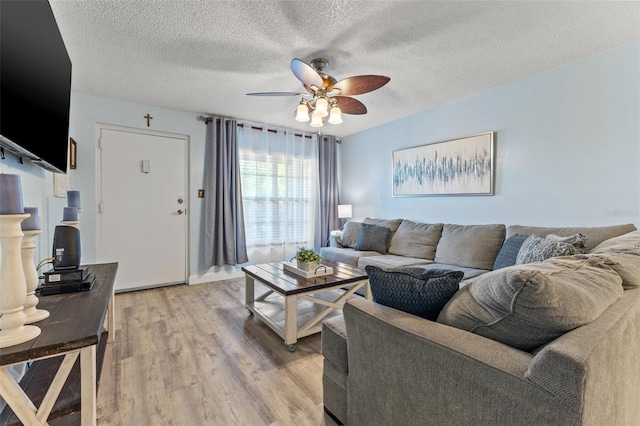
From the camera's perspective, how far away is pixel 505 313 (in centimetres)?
85

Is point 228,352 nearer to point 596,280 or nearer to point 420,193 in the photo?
point 596,280

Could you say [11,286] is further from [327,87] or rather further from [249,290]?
[327,87]

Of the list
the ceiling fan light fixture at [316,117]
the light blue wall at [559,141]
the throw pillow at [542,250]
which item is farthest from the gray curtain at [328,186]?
the throw pillow at [542,250]

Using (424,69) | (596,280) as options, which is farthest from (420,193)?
(596,280)

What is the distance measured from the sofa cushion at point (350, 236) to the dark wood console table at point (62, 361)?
2.86 m

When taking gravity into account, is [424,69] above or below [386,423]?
above

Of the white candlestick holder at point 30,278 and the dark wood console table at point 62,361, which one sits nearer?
the dark wood console table at point 62,361

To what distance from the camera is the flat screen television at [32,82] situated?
1.01m

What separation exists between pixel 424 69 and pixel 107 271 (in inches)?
118

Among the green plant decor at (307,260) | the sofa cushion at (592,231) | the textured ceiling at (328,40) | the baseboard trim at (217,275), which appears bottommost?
the baseboard trim at (217,275)

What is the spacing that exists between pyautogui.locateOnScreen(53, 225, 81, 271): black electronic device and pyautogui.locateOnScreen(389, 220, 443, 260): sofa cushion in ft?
9.93

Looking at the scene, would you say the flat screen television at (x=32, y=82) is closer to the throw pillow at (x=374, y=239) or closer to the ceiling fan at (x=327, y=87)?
the ceiling fan at (x=327, y=87)

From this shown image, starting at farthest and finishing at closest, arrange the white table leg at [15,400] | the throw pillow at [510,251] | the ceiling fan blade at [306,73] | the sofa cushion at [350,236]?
the sofa cushion at [350,236]
the throw pillow at [510,251]
the ceiling fan blade at [306,73]
the white table leg at [15,400]

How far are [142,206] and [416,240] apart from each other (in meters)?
3.37
